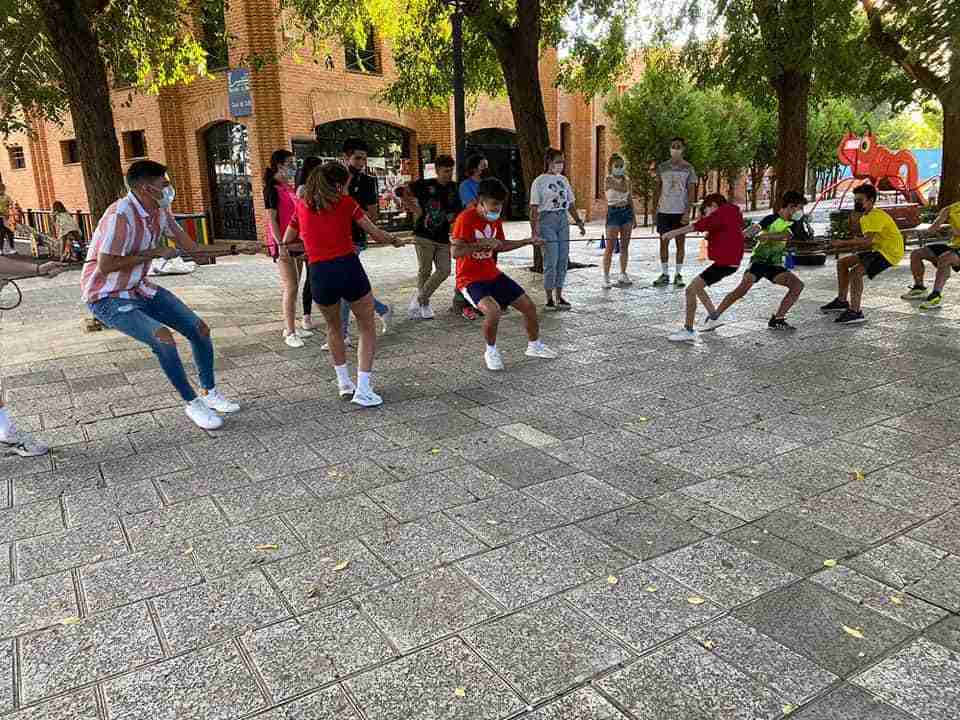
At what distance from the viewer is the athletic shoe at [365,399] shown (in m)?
5.69

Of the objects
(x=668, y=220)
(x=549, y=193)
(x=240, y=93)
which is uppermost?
(x=240, y=93)

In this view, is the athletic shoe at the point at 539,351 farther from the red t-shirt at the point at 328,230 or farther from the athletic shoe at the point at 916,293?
the athletic shoe at the point at 916,293

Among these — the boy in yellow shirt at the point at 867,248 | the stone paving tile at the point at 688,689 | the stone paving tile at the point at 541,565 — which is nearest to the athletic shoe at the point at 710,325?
the boy in yellow shirt at the point at 867,248

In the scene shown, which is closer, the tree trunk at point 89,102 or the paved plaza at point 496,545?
the paved plaza at point 496,545

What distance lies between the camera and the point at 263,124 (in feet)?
59.5

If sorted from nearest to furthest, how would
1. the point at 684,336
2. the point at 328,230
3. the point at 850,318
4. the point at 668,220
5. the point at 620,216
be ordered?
the point at 328,230 → the point at 684,336 → the point at 850,318 → the point at 620,216 → the point at 668,220

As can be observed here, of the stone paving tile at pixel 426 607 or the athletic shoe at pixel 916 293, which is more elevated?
the athletic shoe at pixel 916 293

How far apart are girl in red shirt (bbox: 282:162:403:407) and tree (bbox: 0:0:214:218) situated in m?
4.15

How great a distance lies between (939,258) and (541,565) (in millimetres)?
7465

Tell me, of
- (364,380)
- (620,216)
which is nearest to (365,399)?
(364,380)

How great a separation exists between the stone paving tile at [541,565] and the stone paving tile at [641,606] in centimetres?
9

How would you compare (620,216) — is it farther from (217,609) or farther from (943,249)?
(217,609)

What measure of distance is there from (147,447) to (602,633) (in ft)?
11.0

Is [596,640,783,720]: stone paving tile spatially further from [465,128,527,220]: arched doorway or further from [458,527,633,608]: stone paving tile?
[465,128,527,220]: arched doorway
